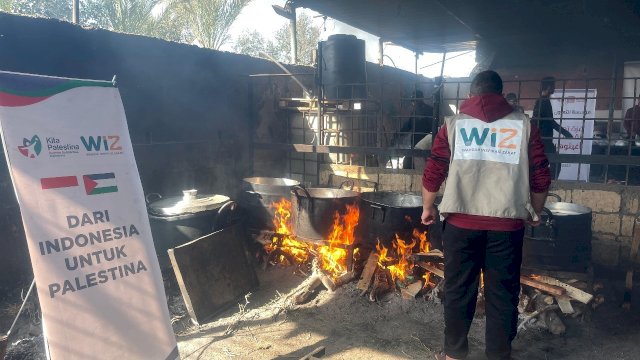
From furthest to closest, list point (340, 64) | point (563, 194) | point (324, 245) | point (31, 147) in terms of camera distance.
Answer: point (340, 64)
point (563, 194)
point (324, 245)
point (31, 147)

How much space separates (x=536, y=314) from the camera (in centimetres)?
466

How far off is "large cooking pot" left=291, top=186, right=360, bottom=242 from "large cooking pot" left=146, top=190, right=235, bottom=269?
0.96 meters

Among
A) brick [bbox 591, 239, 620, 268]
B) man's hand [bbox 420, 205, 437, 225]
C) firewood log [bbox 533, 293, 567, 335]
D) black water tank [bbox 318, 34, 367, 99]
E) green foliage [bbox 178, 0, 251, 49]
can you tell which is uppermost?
green foliage [bbox 178, 0, 251, 49]

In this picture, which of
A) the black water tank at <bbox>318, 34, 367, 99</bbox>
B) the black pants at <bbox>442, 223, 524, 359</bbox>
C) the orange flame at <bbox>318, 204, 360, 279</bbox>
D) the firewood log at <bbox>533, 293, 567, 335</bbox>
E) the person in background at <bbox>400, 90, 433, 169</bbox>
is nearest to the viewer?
the black pants at <bbox>442, 223, 524, 359</bbox>

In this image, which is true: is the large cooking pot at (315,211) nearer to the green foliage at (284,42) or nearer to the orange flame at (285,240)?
the orange flame at (285,240)

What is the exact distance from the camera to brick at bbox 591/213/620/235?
19.8ft

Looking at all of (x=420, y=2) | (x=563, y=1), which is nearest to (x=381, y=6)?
(x=420, y=2)

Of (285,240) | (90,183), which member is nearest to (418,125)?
(285,240)

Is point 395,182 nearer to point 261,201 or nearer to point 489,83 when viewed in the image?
point 261,201

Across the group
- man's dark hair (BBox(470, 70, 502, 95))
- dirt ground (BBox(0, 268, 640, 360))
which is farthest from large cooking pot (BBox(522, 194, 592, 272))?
man's dark hair (BBox(470, 70, 502, 95))

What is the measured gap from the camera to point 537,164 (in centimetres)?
352

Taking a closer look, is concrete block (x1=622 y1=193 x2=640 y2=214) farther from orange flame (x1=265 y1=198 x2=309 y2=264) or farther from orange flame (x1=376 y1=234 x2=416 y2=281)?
orange flame (x1=265 y1=198 x2=309 y2=264)

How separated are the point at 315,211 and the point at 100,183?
2.81 m

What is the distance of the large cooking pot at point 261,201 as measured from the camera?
20.2 feet
